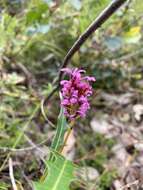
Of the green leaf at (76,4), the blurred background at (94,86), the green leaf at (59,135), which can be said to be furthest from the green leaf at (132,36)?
the green leaf at (59,135)

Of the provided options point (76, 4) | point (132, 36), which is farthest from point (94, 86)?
point (76, 4)

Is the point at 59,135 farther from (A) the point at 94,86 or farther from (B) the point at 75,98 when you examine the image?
(A) the point at 94,86

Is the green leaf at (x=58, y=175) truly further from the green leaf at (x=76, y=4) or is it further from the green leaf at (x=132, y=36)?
the green leaf at (x=132, y=36)

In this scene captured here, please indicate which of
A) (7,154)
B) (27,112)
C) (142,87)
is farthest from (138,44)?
(7,154)

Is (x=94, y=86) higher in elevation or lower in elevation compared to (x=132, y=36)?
lower

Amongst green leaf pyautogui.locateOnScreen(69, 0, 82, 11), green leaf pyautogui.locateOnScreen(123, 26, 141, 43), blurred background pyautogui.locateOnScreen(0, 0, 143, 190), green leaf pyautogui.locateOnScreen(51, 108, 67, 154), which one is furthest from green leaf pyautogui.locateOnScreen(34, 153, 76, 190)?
green leaf pyautogui.locateOnScreen(123, 26, 141, 43)

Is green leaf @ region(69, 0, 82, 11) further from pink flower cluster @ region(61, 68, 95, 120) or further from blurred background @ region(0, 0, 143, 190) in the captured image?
pink flower cluster @ region(61, 68, 95, 120)
